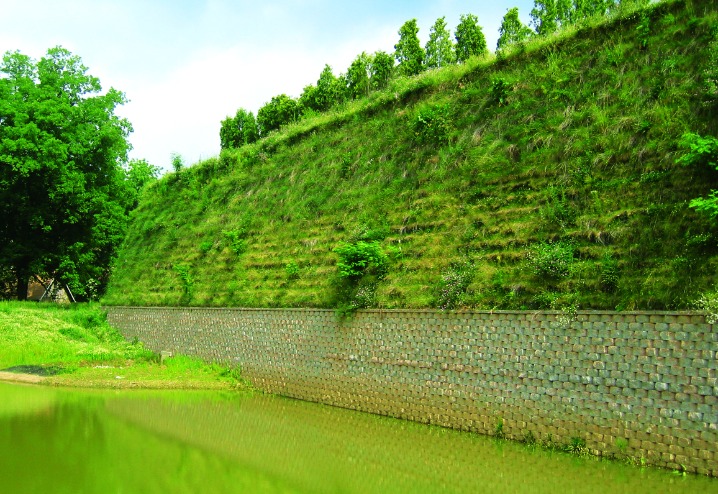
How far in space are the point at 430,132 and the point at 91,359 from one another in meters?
13.4

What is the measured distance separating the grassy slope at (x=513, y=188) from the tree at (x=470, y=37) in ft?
15.0

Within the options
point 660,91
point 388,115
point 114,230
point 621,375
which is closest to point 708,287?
point 621,375

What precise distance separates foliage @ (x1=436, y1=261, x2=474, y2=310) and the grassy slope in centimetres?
13

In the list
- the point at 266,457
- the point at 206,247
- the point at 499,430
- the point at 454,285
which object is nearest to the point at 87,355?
the point at 206,247

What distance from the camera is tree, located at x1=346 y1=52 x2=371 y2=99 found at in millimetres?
25234

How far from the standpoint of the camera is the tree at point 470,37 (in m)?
22.3

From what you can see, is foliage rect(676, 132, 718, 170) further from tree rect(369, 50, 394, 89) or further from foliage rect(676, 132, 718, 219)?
tree rect(369, 50, 394, 89)

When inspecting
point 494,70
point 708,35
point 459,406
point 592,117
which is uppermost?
point 494,70

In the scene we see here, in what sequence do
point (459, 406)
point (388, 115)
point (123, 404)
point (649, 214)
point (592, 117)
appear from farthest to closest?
point (388, 115) < point (123, 404) < point (592, 117) < point (459, 406) < point (649, 214)

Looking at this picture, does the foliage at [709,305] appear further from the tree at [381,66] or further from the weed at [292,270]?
the tree at [381,66]

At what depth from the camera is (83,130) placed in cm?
2908

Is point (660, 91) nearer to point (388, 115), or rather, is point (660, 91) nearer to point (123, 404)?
point (388, 115)

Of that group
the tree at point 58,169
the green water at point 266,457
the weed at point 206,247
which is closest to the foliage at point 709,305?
the green water at point 266,457

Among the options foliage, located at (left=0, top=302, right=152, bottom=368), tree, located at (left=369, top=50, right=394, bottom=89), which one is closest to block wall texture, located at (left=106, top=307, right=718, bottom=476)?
foliage, located at (left=0, top=302, right=152, bottom=368)
